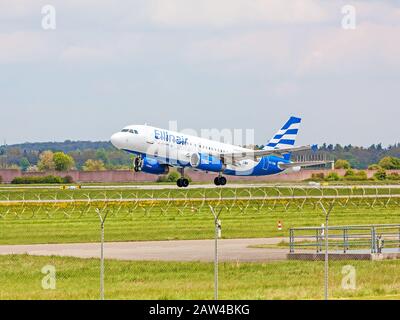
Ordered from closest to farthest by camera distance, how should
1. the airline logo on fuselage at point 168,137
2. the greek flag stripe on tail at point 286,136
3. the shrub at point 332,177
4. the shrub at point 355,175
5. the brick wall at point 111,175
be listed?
the airline logo on fuselage at point 168,137 < the greek flag stripe on tail at point 286,136 < the brick wall at point 111,175 < the shrub at point 332,177 < the shrub at point 355,175

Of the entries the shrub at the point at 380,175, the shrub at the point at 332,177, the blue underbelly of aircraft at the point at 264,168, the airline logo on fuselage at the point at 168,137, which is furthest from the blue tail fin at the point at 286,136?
the shrub at the point at 380,175

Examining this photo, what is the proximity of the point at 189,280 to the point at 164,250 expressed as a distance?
11464 millimetres

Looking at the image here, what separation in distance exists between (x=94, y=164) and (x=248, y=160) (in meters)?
62.6

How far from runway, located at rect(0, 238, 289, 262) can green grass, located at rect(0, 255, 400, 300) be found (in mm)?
2252

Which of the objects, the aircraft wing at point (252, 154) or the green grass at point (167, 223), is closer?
the green grass at point (167, 223)

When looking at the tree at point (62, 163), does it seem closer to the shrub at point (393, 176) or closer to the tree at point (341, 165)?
the tree at point (341, 165)

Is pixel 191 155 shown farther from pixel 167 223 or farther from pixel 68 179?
pixel 68 179

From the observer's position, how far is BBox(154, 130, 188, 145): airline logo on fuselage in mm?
94900

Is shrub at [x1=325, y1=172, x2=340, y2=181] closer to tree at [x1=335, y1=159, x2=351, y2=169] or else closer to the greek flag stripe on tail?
tree at [x1=335, y1=159, x2=351, y2=169]

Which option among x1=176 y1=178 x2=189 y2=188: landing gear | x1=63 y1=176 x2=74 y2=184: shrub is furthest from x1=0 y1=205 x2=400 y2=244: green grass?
x1=63 y1=176 x2=74 y2=184: shrub

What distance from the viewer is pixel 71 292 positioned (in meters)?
33.2

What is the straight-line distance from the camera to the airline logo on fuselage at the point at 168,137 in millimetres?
94900
